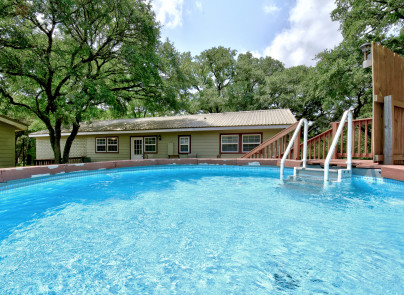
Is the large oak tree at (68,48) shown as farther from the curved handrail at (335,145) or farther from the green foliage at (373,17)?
the green foliage at (373,17)

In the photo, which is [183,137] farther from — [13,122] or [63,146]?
[63,146]

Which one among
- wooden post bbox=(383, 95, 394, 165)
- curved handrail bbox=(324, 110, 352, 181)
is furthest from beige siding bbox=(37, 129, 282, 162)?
curved handrail bbox=(324, 110, 352, 181)

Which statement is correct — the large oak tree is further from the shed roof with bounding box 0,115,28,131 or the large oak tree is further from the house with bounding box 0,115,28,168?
the house with bounding box 0,115,28,168

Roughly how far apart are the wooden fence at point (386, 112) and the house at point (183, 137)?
5.45 meters

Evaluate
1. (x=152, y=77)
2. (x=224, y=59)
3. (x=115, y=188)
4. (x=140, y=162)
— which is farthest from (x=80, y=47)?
(x=224, y=59)

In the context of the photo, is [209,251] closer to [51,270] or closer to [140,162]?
[51,270]

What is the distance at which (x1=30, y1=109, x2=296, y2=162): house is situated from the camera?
41.3 ft

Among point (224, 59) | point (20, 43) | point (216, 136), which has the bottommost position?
point (216, 136)

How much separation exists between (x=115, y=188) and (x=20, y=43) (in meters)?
8.08

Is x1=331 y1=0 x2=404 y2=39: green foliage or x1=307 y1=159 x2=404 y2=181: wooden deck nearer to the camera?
x1=307 y1=159 x2=404 y2=181: wooden deck

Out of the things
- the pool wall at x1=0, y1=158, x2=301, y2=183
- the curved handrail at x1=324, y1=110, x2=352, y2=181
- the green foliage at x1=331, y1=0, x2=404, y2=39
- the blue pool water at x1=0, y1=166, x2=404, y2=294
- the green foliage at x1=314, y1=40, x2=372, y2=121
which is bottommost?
the blue pool water at x1=0, y1=166, x2=404, y2=294

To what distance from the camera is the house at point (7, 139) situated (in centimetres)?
1027

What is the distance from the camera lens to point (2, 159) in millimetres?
10344

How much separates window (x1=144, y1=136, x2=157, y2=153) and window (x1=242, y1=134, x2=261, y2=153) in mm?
6586
